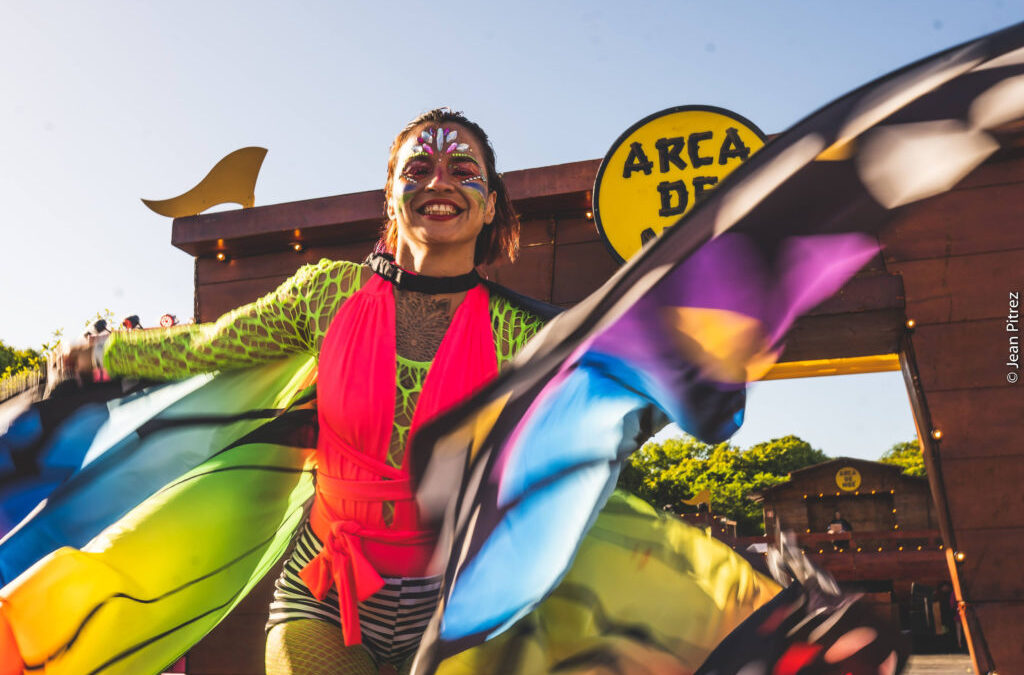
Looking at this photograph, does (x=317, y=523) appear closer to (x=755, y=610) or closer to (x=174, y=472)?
(x=174, y=472)

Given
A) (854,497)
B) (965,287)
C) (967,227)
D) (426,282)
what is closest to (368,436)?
(426,282)

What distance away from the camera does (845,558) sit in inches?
420

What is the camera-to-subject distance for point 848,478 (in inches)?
871

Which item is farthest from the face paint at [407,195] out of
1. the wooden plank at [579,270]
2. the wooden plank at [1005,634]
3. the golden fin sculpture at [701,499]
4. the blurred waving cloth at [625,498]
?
the wooden plank at [1005,634]

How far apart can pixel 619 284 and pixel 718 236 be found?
16 centimetres

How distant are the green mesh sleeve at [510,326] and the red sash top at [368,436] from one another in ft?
0.08

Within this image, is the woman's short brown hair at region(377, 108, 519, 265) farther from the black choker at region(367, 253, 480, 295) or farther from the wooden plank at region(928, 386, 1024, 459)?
the wooden plank at region(928, 386, 1024, 459)

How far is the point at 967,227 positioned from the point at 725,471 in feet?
150

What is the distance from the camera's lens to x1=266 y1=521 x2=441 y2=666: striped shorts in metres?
1.73

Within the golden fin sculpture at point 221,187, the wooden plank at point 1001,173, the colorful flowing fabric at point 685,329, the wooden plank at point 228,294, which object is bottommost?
the colorful flowing fabric at point 685,329

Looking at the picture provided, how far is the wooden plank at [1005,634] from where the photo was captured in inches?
171

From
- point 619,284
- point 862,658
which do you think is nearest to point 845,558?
point 862,658

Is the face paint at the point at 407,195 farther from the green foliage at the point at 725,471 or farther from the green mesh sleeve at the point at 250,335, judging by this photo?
the green foliage at the point at 725,471

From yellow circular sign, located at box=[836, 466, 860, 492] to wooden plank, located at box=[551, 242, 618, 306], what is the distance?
18.9 m
